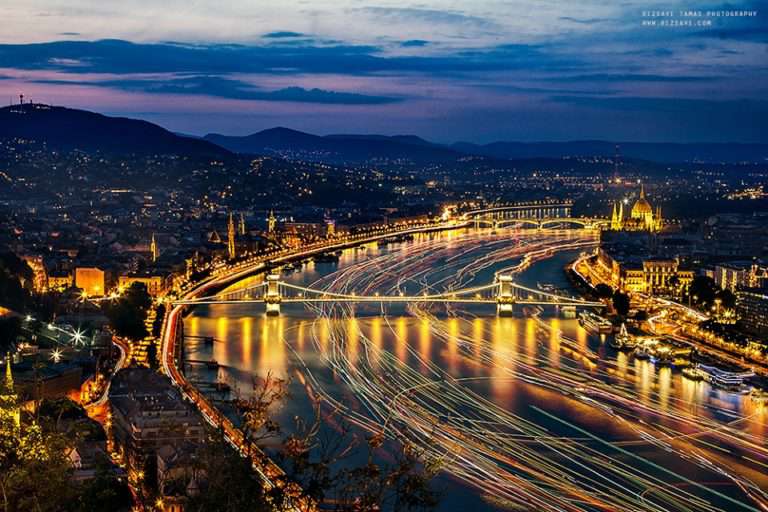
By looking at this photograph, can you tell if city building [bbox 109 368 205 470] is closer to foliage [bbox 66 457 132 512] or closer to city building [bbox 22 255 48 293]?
foliage [bbox 66 457 132 512]

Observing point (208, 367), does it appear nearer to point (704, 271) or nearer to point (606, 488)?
point (606, 488)

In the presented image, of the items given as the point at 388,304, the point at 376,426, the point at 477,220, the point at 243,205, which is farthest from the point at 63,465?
the point at 243,205

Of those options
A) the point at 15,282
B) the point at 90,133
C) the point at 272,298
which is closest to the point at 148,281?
the point at 15,282

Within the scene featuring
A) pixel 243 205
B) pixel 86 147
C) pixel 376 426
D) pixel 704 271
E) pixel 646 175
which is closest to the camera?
pixel 376 426

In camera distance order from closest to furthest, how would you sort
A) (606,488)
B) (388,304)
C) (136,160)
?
1. (606,488)
2. (388,304)
3. (136,160)

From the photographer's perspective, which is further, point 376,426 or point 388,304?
point 388,304

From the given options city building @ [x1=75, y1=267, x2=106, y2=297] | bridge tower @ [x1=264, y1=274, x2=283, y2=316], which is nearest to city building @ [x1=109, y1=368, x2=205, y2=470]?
bridge tower @ [x1=264, y1=274, x2=283, y2=316]

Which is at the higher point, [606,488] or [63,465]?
[63,465]
